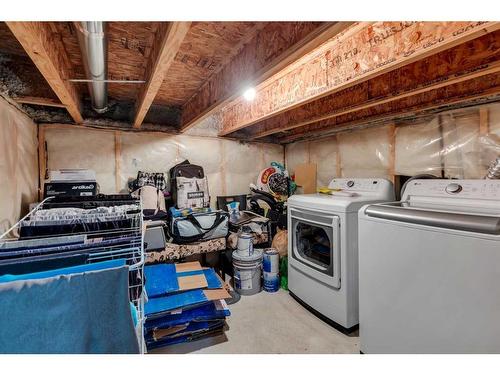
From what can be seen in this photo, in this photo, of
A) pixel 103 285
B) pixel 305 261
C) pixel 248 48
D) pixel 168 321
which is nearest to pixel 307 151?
pixel 305 261

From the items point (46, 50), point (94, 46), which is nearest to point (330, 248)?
point (94, 46)

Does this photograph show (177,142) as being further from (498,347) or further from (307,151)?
(498,347)

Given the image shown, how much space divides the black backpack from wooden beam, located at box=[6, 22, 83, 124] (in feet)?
4.53

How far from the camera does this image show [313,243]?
2447 millimetres

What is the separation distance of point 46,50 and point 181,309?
1.90 meters

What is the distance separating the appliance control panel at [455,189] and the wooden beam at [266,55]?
1437 millimetres

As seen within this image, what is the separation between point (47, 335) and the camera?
0.74 m

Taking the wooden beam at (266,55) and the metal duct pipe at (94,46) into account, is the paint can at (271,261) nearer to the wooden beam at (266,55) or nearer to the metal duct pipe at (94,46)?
the wooden beam at (266,55)

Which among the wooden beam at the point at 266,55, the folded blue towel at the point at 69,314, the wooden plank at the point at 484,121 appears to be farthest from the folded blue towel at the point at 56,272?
the wooden plank at the point at 484,121

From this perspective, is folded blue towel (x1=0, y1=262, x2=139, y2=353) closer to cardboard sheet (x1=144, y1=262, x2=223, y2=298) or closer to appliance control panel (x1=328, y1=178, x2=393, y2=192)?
cardboard sheet (x1=144, y1=262, x2=223, y2=298)

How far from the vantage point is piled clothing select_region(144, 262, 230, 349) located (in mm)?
1886

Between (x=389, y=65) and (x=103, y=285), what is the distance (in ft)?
5.41

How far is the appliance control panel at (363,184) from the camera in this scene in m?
2.36

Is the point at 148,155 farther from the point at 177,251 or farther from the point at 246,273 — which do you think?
the point at 246,273
